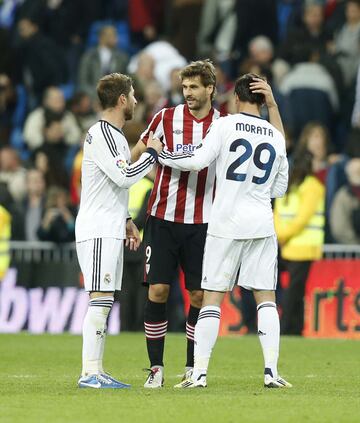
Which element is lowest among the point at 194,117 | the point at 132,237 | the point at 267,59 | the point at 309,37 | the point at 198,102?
the point at 132,237

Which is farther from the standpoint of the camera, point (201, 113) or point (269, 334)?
point (201, 113)

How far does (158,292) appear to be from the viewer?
1154cm

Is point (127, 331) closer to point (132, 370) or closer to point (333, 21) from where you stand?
point (132, 370)

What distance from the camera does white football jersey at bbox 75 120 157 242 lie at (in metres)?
11.0

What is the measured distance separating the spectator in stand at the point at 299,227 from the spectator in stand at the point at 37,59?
780cm

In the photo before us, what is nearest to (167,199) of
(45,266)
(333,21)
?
(45,266)

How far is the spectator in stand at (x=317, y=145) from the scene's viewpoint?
18.5 metres

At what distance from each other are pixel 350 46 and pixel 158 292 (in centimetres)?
1102

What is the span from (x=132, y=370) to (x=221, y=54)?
36.4 ft

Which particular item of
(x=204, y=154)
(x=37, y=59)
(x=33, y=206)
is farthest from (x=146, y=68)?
(x=204, y=154)

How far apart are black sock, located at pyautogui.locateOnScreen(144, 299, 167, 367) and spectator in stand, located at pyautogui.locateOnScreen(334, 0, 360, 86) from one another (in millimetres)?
10679

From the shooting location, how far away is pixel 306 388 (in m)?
11.3

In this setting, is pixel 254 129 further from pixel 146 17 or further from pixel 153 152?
pixel 146 17

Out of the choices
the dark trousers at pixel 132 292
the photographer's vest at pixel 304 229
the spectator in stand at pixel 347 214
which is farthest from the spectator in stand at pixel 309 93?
the dark trousers at pixel 132 292
